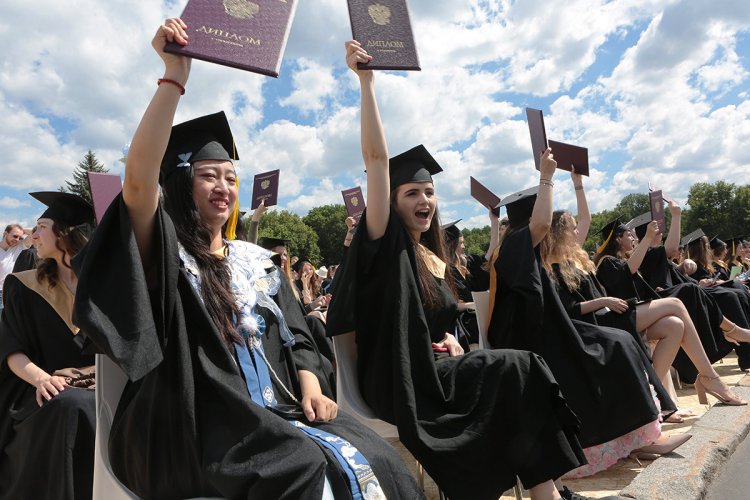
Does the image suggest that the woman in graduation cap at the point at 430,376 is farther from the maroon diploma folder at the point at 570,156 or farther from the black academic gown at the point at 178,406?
the maroon diploma folder at the point at 570,156

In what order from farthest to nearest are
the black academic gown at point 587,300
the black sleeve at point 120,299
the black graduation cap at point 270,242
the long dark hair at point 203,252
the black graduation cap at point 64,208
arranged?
the black graduation cap at point 270,242
the black academic gown at point 587,300
the black graduation cap at point 64,208
the long dark hair at point 203,252
the black sleeve at point 120,299

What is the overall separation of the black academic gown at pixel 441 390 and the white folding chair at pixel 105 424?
1.09 metres

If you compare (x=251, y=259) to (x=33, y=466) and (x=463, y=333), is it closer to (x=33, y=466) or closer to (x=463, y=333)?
(x=33, y=466)

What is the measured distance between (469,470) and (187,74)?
1980 mm

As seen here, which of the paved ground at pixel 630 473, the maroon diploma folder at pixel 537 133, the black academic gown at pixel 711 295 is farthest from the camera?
the black academic gown at pixel 711 295

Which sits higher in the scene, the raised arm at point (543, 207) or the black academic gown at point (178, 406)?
the raised arm at point (543, 207)

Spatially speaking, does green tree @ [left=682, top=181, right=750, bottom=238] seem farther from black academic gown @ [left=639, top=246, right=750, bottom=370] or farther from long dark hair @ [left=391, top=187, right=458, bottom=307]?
long dark hair @ [left=391, top=187, right=458, bottom=307]

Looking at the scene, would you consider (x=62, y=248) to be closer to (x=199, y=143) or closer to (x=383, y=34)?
(x=199, y=143)

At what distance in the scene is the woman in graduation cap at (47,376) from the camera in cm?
293

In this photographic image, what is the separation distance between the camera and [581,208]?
5863 mm

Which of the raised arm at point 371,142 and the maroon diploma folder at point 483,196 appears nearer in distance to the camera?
the raised arm at point 371,142

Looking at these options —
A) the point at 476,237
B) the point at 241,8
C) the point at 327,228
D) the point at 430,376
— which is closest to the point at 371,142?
the point at 241,8

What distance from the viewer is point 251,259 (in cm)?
251

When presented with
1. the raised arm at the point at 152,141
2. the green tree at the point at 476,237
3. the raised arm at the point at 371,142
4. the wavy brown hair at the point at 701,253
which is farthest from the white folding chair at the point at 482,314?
the green tree at the point at 476,237
